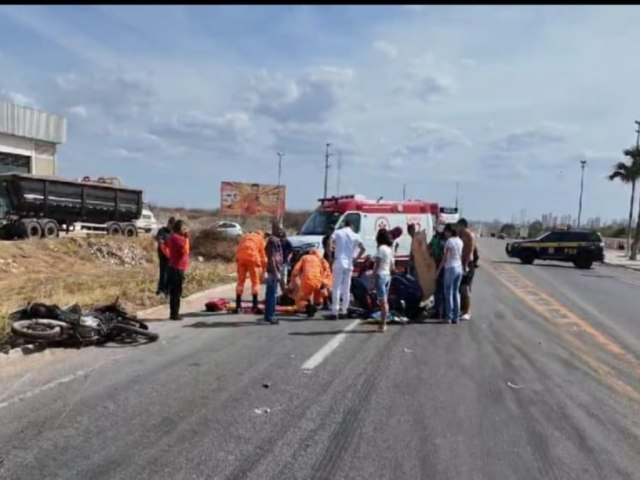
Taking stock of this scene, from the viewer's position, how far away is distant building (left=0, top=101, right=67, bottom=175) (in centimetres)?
4722

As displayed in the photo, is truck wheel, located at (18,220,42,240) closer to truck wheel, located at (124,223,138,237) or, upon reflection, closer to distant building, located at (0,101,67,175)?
truck wheel, located at (124,223,138,237)

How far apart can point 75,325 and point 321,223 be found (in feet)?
38.9

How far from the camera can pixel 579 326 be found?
12.5 meters

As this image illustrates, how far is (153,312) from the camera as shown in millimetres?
12922

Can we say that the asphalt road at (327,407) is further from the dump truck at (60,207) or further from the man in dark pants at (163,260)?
the dump truck at (60,207)

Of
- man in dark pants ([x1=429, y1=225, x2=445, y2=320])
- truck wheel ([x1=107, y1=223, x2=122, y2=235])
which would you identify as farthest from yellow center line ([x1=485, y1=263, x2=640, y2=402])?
truck wheel ([x1=107, y1=223, x2=122, y2=235])

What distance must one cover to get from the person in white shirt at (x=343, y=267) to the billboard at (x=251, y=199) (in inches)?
2080

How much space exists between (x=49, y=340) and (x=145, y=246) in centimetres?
2583

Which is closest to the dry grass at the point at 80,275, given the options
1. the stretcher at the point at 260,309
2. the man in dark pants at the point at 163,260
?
the man in dark pants at the point at 163,260

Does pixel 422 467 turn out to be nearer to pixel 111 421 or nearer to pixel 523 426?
pixel 523 426

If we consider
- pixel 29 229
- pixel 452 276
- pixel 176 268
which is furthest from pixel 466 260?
pixel 29 229

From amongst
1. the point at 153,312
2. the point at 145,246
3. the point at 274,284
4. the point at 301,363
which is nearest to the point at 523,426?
the point at 301,363

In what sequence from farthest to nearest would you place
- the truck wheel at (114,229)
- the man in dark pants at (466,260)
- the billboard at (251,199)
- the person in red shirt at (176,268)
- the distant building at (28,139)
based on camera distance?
the billboard at (251,199)
the distant building at (28,139)
the truck wheel at (114,229)
the man in dark pants at (466,260)
the person in red shirt at (176,268)

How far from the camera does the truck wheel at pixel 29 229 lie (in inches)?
1227
